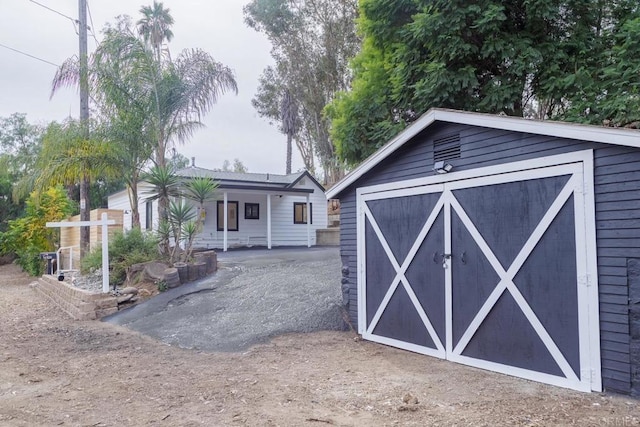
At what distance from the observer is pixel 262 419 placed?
395cm

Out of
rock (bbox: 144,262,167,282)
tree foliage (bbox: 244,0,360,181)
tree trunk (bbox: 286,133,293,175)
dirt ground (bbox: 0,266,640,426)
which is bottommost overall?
dirt ground (bbox: 0,266,640,426)

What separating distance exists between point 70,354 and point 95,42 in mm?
9564

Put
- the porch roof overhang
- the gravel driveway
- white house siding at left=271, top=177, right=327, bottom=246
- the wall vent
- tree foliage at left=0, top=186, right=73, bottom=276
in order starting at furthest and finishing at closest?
white house siding at left=271, top=177, right=327, bottom=246, tree foliage at left=0, top=186, right=73, bottom=276, the porch roof overhang, the gravel driveway, the wall vent

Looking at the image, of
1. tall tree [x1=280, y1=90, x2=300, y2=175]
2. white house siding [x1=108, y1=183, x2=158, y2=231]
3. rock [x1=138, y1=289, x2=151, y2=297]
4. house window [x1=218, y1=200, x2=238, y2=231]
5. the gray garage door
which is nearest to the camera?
the gray garage door

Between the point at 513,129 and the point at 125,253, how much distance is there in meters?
9.40

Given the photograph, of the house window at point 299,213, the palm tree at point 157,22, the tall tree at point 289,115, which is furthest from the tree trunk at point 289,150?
the house window at point 299,213

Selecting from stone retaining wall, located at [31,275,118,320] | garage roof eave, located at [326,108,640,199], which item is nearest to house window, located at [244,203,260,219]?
stone retaining wall, located at [31,275,118,320]

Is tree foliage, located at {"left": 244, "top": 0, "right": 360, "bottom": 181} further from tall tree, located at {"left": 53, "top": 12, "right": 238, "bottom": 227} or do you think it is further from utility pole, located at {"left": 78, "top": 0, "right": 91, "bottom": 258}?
utility pole, located at {"left": 78, "top": 0, "right": 91, "bottom": 258}

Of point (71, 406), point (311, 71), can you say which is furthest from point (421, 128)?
point (311, 71)

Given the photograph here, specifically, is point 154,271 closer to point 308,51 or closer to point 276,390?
point 276,390

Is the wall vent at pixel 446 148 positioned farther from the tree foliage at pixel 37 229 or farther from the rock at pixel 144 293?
the tree foliage at pixel 37 229

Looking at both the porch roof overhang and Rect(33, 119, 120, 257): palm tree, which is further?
the porch roof overhang

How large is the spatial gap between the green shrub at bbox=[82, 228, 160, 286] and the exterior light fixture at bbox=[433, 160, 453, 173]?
7.50 metres

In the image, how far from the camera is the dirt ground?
13.0ft
